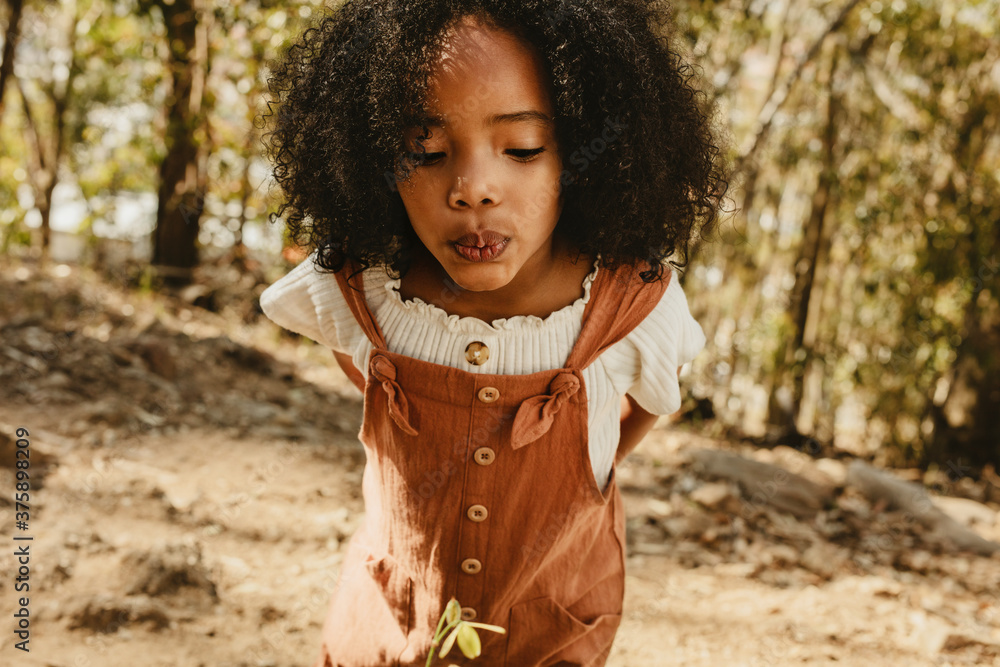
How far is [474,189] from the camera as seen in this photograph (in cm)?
109

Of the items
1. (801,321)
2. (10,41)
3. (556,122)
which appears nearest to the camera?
(556,122)

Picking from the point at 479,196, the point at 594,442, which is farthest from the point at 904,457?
the point at 479,196

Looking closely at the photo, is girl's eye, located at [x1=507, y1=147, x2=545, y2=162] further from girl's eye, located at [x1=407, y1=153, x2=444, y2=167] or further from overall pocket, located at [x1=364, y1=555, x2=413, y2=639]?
overall pocket, located at [x1=364, y1=555, x2=413, y2=639]

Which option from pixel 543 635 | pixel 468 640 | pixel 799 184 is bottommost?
pixel 543 635

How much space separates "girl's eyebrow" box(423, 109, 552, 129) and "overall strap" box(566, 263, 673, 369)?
0.32m

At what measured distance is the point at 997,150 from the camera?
4.27 metres

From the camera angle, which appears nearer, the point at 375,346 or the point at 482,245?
the point at 482,245

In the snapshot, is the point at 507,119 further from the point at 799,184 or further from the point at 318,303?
the point at 799,184

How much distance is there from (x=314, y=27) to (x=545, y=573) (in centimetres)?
109

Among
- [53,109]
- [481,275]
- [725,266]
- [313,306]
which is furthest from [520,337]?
[53,109]

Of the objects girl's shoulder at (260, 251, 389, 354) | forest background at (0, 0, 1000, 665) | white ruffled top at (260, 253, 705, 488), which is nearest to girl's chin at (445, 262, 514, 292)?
white ruffled top at (260, 253, 705, 488)

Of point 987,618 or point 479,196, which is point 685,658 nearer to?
point 987,618

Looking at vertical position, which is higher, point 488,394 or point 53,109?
point 53,109

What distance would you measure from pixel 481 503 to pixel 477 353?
24 centimetres
